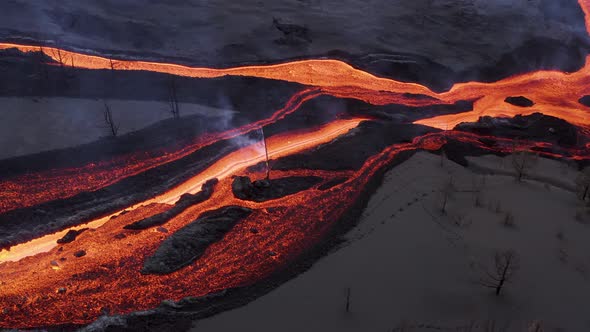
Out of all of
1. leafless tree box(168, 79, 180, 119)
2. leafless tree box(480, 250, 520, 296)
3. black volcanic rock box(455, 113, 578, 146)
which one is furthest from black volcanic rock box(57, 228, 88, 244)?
black volcanic rock box(455, 113, 578, 146)

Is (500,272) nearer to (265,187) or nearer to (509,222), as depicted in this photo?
(509,222)

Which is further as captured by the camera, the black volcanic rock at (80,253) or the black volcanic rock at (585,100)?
the black volcanic rock at (585,100)

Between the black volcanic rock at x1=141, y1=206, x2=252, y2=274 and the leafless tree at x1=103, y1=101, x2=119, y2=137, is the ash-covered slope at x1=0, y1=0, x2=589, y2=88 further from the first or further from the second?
the black volcanic rock at x1=141, y1=206, x2=252, y2=274

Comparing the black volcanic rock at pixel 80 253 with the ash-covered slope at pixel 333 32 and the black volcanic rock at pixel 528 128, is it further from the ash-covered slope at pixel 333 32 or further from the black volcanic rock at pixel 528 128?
the black volcanic rock at pixel 528 128

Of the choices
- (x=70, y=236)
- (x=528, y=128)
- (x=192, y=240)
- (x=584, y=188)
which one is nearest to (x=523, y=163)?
(x=584, y=188)

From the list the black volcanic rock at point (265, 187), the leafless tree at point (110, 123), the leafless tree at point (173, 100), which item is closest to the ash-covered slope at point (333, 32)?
the leafless tree at point (173, 100)

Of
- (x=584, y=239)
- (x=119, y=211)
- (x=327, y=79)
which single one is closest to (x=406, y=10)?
(x=327, y=79)
